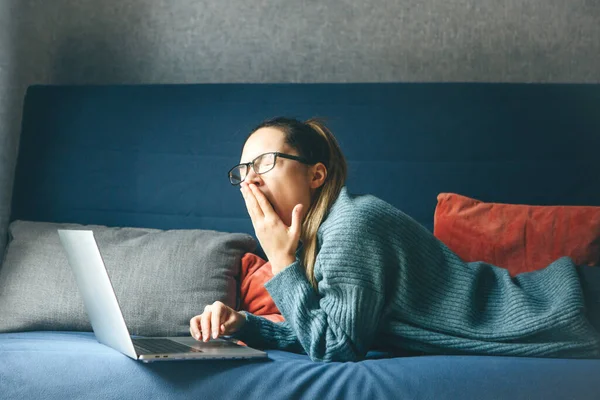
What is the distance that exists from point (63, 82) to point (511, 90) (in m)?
1.52

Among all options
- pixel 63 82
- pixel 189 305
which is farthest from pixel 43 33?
pixel 189 305

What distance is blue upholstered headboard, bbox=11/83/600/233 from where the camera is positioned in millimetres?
2127

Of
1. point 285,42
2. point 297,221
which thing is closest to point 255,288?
point 297,221

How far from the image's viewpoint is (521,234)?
192 cm

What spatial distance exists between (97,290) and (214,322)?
23 cm

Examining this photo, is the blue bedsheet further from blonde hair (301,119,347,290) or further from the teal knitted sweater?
blonde hair (301,119,347,290)

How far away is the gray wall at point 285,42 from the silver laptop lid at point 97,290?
2.97 ft

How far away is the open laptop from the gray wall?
942 mm

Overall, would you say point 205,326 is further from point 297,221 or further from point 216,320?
point 297,221

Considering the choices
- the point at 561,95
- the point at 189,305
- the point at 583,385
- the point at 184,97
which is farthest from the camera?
the point at 184,97

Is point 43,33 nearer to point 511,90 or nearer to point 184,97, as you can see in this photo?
point 184,97

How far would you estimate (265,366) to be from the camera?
1407 millimetres

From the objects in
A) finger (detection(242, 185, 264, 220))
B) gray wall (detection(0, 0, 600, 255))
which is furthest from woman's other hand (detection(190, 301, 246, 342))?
gray wall (detection(0, 0, 600, 255))

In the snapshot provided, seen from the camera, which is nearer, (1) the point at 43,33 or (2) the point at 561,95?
(2) the point at 561,95
